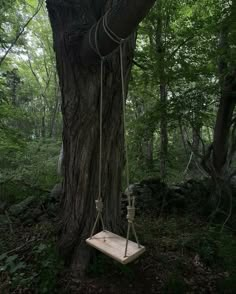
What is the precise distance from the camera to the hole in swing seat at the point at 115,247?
1.42 meters

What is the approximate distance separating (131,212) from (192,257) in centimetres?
139

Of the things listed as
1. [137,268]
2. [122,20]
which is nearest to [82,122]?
[122,20]

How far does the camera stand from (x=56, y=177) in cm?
532

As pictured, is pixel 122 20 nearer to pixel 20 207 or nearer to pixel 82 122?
pixel 82 122

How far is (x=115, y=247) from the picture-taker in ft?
5.20

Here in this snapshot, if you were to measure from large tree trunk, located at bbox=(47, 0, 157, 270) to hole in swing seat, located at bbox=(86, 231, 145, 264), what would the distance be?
1.28 feet

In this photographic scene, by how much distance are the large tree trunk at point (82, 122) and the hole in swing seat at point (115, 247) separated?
390 mm

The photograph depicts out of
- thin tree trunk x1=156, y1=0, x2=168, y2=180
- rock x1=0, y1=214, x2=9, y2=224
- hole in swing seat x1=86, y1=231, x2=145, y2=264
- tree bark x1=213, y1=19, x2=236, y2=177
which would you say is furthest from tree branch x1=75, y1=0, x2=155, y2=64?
rock x1=0, y1=214, x2=9, y2=224

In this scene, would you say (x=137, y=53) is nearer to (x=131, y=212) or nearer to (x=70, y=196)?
(x=70, y=196)

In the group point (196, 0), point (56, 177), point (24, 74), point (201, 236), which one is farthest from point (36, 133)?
point (201, 236)

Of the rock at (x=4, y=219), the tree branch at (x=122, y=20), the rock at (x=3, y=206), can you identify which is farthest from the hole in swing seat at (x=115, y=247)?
the rock at (x=3, y=206)

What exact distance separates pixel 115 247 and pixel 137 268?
729 millimetres

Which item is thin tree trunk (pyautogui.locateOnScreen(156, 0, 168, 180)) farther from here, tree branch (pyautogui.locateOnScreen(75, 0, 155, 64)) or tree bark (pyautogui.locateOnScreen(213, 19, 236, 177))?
tree branch (pyautogui.locateOnScreen(75, 0, 155, 64))

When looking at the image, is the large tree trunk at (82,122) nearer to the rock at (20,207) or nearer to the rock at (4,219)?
the rock at (4,219)
